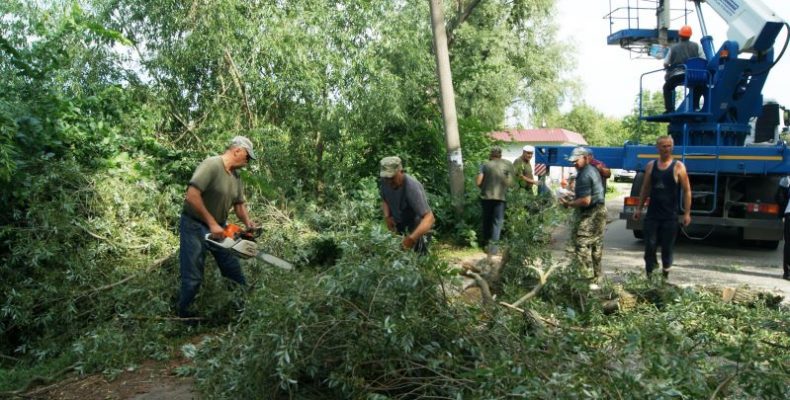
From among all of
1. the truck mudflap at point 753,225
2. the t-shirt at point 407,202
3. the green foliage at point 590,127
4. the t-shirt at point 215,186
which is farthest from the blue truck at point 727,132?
the green foliage at point 590,127

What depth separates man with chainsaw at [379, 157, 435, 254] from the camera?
521cm

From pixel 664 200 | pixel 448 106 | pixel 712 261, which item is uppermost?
pixel 448 106

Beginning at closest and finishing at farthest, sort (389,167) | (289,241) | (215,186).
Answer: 1. (389,167)
2. (215,186)
3. (289,241)

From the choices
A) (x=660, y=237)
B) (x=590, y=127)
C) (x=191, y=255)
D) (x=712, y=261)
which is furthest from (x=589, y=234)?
(x=590, y=127)

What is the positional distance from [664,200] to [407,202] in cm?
318

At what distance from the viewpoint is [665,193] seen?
6.86 metres

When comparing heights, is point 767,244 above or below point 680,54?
below

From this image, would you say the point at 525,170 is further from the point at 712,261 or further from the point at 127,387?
the point at 127,387

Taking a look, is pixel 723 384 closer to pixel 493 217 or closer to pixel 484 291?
pixel 484 291

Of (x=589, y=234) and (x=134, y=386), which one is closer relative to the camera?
(x=134, y=386)

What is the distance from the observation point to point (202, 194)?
5430 millimetres

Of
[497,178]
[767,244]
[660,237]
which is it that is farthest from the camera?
[767,244]

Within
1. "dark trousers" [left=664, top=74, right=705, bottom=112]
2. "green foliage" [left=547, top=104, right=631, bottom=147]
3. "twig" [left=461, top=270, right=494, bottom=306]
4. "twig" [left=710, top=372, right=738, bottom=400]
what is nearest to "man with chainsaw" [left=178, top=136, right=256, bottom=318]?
"twig" [left=461, top=270, right=494, bottom=306]

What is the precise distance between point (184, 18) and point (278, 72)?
147 centimetres
